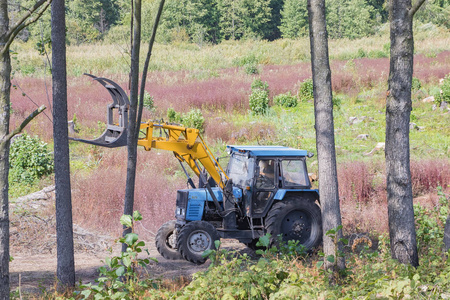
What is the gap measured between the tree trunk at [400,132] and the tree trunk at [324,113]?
673 mm

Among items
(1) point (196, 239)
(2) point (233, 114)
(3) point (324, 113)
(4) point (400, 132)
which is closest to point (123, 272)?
(3) point (324, 113)

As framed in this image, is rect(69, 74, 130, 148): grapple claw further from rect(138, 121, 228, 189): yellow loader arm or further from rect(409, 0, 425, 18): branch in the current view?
rect(409, 0, 425, 18): branch

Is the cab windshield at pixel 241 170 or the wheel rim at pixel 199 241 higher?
the cab windshield at pixel 241 170

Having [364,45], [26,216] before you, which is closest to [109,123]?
[26,216]

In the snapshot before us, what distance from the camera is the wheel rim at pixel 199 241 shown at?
25.4 feet

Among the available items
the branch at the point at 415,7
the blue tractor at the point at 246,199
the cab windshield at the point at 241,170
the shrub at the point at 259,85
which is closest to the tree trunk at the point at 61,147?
the blue tractor at the point at 246,199

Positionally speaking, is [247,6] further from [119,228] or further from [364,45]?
[119,228]

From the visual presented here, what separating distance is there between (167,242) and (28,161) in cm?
608

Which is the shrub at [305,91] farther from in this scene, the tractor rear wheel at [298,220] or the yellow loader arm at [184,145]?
the yellow loader arm at [184,145]

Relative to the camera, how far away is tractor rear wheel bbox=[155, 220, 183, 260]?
26.9 ft

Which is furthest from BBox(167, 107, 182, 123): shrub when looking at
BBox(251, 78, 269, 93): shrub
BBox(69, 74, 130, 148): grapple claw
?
BBox(69, 74, 130, 148): grapple claw

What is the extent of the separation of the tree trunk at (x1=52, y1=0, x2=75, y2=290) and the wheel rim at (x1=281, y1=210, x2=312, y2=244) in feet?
12.6

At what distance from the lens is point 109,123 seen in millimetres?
7090

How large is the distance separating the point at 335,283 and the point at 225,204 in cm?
317
